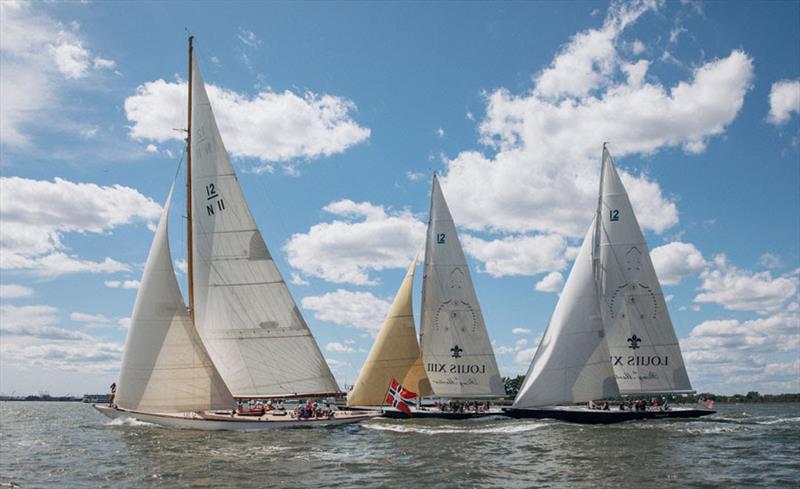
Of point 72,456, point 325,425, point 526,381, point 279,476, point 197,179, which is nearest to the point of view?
point 279,476

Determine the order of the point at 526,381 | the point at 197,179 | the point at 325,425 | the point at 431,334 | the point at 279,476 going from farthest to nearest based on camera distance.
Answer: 1. the point at 431,334
2. the point at 526,381
3. the point at 197,179
4. the point at 325,425
5. the point at 279,476

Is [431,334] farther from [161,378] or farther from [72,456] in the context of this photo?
[72,456]

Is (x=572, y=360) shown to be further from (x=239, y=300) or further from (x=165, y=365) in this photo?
(x=165, y=365)

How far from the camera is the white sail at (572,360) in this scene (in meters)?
44.9

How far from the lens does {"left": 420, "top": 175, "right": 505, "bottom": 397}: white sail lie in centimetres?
5056

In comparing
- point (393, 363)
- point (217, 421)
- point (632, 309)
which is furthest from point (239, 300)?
point (632, 309)

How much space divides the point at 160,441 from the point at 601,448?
20625 mm

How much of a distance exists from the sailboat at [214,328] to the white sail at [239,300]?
0.19 feet

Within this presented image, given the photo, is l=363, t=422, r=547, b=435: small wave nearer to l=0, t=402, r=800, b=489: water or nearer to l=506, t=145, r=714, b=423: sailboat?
l=0, t=402, r=800, b=489: water

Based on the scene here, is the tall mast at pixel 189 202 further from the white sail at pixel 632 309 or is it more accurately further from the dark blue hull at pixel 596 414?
the white sail at pixel 632 309

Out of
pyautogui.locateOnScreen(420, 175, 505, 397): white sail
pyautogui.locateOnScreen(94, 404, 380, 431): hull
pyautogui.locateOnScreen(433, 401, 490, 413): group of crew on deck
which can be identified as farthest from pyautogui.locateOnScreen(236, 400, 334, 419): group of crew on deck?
pyautogui.locateOnScreen(420, 175, 505, 397): white sail

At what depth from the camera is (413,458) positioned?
2920 centimetres

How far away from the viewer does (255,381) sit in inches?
1563

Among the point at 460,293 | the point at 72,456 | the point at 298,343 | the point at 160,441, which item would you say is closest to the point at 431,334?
the point at 460,293
